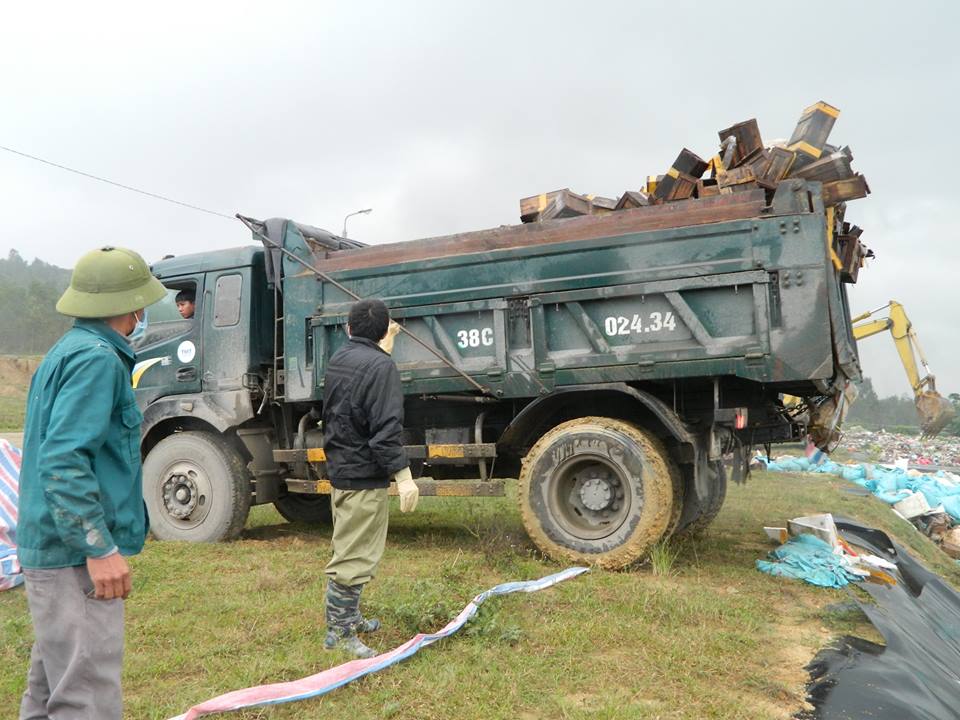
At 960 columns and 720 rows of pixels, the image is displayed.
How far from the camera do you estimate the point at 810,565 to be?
5.35 meters

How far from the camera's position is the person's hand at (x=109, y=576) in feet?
6.65

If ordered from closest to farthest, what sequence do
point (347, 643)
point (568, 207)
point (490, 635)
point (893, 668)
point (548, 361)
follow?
point (893, 668)
point (347, 643)
point (490, 635)
point (548, 361)
point (568, 207)

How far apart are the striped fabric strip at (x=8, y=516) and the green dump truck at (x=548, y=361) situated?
151 centimetres

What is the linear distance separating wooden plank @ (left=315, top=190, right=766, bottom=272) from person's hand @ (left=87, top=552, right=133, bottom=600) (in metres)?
4.24

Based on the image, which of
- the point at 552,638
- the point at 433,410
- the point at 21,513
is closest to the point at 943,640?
the point at 552,638

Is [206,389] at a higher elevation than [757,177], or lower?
lower

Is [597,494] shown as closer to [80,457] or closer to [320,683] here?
[320,683]

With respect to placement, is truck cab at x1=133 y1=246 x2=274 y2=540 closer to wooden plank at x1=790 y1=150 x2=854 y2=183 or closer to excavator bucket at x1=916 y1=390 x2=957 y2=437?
wooden plank at x1=790 y1=150 x2=854 y2=183

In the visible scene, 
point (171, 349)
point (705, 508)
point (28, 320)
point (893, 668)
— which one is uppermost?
point (28, 320)

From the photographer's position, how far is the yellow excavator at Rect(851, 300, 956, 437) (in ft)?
40.3

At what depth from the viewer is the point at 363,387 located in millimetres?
3703

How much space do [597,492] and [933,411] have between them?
394 inches

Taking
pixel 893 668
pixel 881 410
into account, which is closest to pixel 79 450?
pixel 893 668

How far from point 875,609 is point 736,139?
3.55m
